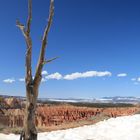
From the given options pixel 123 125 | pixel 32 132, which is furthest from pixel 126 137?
pixel 32 132

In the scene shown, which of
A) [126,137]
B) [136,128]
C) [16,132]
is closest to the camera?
[126,137]

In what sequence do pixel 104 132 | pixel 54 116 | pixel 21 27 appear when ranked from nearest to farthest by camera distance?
pixel 21 27
pixel 104 132
pixel 54 116

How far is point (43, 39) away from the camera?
12.3m

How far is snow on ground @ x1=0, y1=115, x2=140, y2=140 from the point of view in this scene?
16500 millimetres

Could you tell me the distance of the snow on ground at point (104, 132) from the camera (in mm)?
16500

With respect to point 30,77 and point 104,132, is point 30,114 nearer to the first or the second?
point 30,77

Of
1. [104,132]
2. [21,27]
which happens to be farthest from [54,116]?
[21,27]

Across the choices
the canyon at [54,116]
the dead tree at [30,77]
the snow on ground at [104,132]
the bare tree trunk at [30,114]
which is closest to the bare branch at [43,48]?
the dead tree at [30,77]

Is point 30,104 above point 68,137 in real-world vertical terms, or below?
above

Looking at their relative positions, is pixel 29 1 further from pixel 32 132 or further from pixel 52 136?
pixel 52 136

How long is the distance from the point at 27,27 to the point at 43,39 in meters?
0.64

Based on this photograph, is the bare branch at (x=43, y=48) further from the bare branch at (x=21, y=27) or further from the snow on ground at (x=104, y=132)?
the snow on ground at (x=104, y=132)

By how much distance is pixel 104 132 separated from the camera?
17.5m

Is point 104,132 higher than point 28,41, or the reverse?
point 28,41
